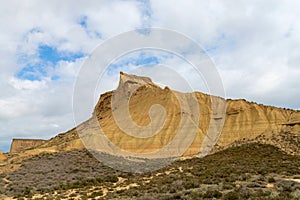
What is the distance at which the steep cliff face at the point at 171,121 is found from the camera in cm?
5559

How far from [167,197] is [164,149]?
39652 mm

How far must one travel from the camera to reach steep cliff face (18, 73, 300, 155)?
55594 millimetres

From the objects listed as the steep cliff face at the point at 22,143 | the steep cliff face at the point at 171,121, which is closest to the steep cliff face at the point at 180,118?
the steep cliff face at the point at 171,121

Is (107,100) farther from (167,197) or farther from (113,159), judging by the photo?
(167,197)

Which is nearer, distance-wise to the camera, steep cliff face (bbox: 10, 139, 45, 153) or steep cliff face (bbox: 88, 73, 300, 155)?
steep cliff face (bbox: 88, 73, 300, 155)

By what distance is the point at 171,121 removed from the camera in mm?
60594

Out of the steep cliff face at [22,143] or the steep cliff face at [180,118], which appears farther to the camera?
the steep cliff face at [22,143]

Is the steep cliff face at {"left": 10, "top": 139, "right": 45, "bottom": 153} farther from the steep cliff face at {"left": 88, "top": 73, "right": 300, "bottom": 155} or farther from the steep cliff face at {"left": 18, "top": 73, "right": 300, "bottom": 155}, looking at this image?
the steep cliff face at {"left": 88, "top": 73, "right": 300, "bottom": 155}

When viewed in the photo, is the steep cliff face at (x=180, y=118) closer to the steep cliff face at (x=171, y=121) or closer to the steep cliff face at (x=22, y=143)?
the steep cliff face at (x=171, y=121)

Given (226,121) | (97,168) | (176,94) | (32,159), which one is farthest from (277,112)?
(32,159)

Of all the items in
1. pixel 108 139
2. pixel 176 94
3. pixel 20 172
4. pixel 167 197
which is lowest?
pixel 167 197

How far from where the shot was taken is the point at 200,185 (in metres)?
18.1

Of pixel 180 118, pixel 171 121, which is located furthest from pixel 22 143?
pixel 180 118

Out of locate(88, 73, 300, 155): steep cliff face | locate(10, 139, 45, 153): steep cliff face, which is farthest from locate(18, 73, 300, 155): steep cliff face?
locate(10, 139, 45, 153): steep cliff face
